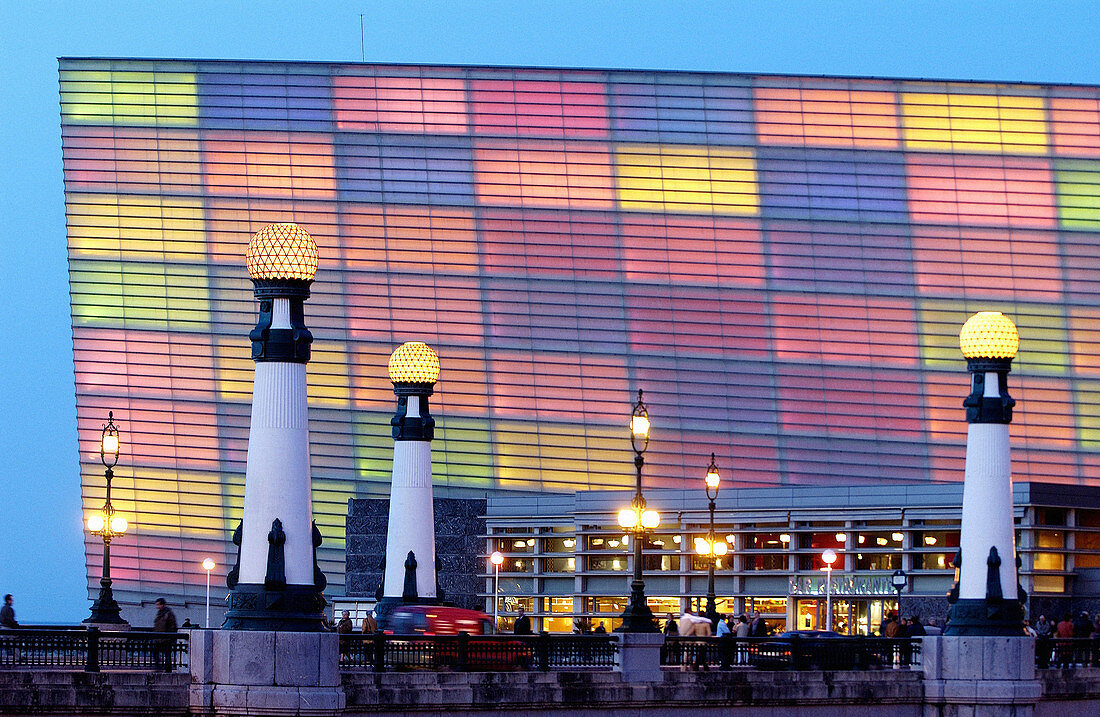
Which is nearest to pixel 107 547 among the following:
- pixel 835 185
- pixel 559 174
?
pixel 559 174

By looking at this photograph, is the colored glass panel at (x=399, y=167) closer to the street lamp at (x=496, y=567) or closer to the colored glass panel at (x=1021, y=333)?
the street lamp at (x=496, y=567)

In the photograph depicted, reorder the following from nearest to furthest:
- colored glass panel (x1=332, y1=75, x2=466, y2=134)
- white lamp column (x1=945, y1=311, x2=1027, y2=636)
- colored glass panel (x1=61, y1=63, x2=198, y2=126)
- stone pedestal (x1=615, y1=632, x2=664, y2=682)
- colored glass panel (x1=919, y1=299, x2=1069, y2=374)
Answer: stone pedestal (x1=615, y1=632, x2=664, y2=682) → white lamp column (x1=945, y1=311, x2=1027, y2=636) → colored glass panel (x1=919, y1=299, x2=1069, y2=374) → colored glass panel (x1=332, y1=75, x2=466, y2=134) → colored glass panel (x1=61, y1=63, x2=198, y2=126)

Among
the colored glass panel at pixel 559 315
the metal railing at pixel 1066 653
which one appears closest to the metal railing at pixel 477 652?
the metal railing at pixel 1066 653

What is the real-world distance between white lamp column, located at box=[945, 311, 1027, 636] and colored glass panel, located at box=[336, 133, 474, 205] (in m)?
53.2

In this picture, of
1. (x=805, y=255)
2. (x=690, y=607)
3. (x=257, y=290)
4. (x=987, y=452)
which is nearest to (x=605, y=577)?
(x=690, y=607)

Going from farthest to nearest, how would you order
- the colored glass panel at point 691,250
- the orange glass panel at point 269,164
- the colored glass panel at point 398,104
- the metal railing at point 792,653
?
the orange glass panel at point 269,164, the colored glass panel at point 398,104, the colored glass panel at point 691,250, the metal railing at point 792,653

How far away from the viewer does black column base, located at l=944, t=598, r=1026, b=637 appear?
39531 millimetres

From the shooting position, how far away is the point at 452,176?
9156 cm

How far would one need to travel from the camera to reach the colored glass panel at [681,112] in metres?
91.1

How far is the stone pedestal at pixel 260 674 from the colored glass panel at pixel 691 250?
6290cm

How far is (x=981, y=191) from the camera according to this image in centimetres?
9050

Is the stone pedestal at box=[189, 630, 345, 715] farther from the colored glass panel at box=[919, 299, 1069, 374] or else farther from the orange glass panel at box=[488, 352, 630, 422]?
the colored glass panel at box=[919, 299, 1069, 374]

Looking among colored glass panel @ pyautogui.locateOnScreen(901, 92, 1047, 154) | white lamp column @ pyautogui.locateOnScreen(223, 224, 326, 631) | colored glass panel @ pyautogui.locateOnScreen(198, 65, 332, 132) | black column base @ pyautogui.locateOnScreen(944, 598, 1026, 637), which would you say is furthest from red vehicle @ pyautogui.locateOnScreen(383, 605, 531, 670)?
colored glass panel @ pyautogui.locateOnScreen(901, 92, 1047, 154)

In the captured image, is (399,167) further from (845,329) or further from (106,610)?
(106,610)
